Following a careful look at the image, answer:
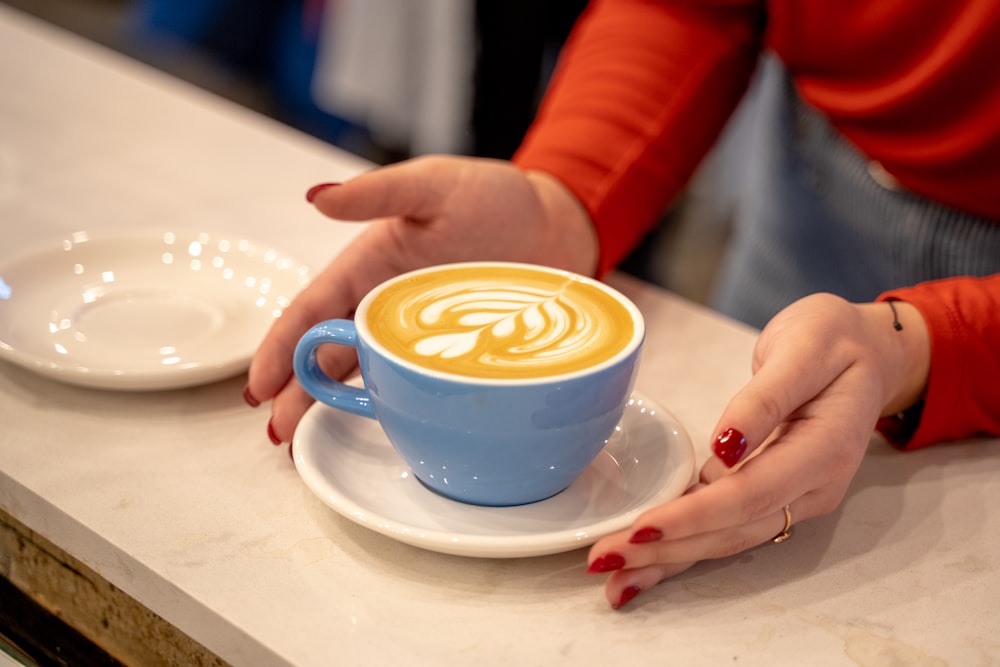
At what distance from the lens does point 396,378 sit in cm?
59

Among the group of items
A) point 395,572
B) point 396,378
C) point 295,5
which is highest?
point 396,378

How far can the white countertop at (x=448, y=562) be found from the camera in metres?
0.57

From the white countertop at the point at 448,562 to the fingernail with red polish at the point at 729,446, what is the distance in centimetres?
8

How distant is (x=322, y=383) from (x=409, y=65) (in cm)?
173

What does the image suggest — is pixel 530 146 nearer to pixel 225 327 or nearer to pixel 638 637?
pixel 225 327

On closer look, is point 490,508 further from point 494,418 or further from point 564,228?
point 564,228

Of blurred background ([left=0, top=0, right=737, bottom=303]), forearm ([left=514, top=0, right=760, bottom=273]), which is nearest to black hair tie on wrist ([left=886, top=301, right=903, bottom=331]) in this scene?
forearm ([left=514, top=0, right=760, bottom=273])

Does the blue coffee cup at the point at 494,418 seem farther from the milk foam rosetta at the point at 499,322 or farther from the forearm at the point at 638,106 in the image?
the forearm at the point at 638,106

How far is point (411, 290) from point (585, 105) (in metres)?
0.39

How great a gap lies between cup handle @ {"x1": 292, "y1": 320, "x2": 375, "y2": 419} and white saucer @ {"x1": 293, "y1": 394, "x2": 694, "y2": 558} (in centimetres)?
2

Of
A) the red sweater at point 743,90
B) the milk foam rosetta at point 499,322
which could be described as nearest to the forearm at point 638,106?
the red sweater at point 743,90

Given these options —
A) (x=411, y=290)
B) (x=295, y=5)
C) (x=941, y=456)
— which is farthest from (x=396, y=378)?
(x=295, y=5)

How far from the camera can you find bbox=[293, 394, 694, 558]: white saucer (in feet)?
1.92

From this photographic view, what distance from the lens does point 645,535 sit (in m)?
0.56
